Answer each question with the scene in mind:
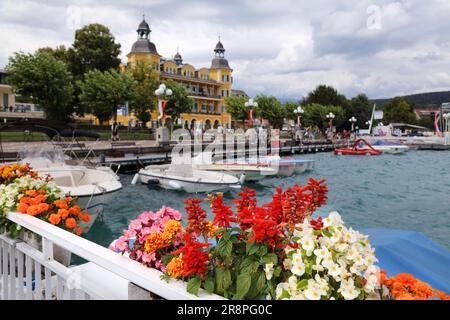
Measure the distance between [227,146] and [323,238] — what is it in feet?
103

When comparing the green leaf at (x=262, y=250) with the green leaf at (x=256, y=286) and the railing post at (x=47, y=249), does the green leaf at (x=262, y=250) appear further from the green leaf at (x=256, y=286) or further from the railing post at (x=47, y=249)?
the railing post at (x=47, y=249)

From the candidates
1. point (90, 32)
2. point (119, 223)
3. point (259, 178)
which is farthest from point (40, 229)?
point (90, 32)

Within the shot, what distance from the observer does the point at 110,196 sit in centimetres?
1040

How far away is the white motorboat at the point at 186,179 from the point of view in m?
16.0

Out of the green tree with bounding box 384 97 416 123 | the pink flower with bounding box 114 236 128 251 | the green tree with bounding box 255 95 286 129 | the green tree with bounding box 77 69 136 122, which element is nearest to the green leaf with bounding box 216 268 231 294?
the pink flower with bounding box 114 236 128 251

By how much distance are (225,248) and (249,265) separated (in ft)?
0.63

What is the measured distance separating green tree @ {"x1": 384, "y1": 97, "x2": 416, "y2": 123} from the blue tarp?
101m

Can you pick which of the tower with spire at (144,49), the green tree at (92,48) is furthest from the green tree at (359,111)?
the green tree at (92,48)

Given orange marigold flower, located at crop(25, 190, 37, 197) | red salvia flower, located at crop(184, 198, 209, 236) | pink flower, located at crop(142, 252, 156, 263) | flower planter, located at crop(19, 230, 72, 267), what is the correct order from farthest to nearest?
orange marigold flower, located at crop(25, 190, 37, 197), flower planter, located at crop(19, 230, 72, 267), red salvia flower, located at crop(184, 198, 209, 236), pink flower, located at crop(142, 252, 156, 263)

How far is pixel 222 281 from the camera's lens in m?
2.01

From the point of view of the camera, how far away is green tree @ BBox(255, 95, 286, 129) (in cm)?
5662

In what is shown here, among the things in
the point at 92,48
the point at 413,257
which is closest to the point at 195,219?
the point at 413,257

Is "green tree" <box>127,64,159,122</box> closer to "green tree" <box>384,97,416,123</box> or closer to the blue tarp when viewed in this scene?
the blue tarp

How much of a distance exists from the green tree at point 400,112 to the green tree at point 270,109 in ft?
170
